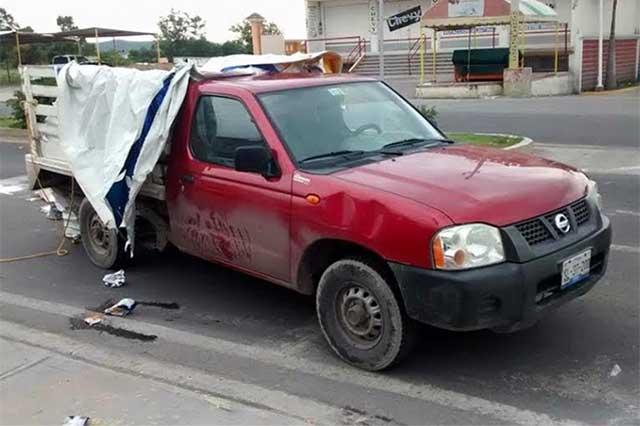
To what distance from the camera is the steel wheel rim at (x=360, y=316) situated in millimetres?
4086

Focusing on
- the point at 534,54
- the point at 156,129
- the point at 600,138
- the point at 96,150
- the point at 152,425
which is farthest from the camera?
the point at 534,54

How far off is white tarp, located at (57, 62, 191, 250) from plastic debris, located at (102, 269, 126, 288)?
20.9 inches

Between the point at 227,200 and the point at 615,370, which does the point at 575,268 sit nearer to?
the point at 615,370

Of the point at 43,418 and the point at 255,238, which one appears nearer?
the point at 43,418

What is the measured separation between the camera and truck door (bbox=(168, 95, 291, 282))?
4.61 metres

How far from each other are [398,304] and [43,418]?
202 cm

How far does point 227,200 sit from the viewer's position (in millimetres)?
4938

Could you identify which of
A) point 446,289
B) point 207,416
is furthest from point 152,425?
point 446,289

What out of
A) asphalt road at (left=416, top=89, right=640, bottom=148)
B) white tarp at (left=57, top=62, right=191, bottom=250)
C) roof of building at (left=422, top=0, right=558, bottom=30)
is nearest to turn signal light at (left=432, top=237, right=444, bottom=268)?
white tarp at (left=57, top=62, right=191, bottom=250)

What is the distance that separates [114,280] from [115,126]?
4.42ft

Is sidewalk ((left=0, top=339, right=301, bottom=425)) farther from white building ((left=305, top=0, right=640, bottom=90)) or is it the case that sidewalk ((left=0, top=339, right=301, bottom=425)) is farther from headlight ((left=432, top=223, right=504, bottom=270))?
white building ((left=305, top=0, right=640, bottom=90))

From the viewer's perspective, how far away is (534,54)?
29203 mm

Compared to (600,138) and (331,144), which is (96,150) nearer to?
(331,144)

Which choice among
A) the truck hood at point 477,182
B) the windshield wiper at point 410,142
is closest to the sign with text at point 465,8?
the windshield wiper at point 410,142
